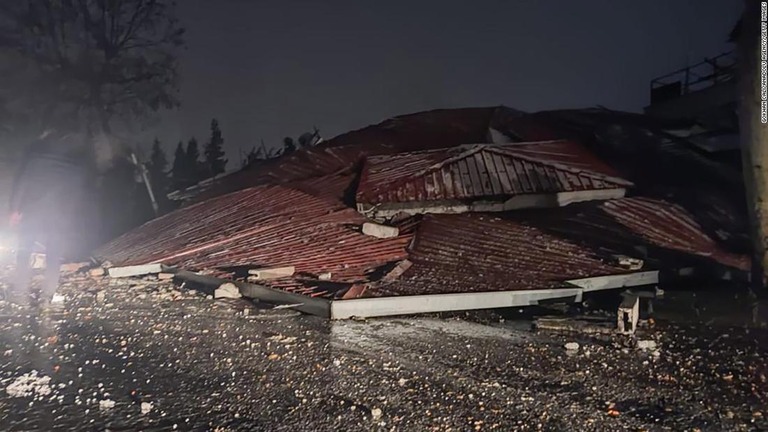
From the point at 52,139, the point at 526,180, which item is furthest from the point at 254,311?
the point at 52,139

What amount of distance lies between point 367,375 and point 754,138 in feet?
15.9

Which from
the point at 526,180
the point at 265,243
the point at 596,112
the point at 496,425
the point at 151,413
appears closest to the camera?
the point at 496,425

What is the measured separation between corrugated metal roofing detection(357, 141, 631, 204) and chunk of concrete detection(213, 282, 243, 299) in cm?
297

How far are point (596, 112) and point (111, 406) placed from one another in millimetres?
12505

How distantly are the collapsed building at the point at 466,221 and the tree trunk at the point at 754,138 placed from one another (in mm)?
849

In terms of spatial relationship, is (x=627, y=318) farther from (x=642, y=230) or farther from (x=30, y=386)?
(x=30, y=386)

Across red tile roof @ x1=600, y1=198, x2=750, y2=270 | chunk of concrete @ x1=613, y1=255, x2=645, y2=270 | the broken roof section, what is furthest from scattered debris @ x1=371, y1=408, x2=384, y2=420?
the broken roof section

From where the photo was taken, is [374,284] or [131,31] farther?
[131,31]

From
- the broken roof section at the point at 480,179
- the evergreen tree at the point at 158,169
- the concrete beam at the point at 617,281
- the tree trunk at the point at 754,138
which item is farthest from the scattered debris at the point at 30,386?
the evergreen tree at the point at 158,169

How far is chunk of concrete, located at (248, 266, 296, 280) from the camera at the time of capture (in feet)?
22.0

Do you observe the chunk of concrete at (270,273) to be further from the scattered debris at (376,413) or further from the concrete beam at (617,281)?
the scattered debris at (376,413)

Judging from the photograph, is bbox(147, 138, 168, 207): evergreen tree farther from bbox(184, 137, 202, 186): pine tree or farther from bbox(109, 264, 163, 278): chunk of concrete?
bbox(109, 264, 163, 278): chunk of concrete

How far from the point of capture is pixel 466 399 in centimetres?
352

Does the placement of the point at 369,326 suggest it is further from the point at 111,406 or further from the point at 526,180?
the point at 526,180
